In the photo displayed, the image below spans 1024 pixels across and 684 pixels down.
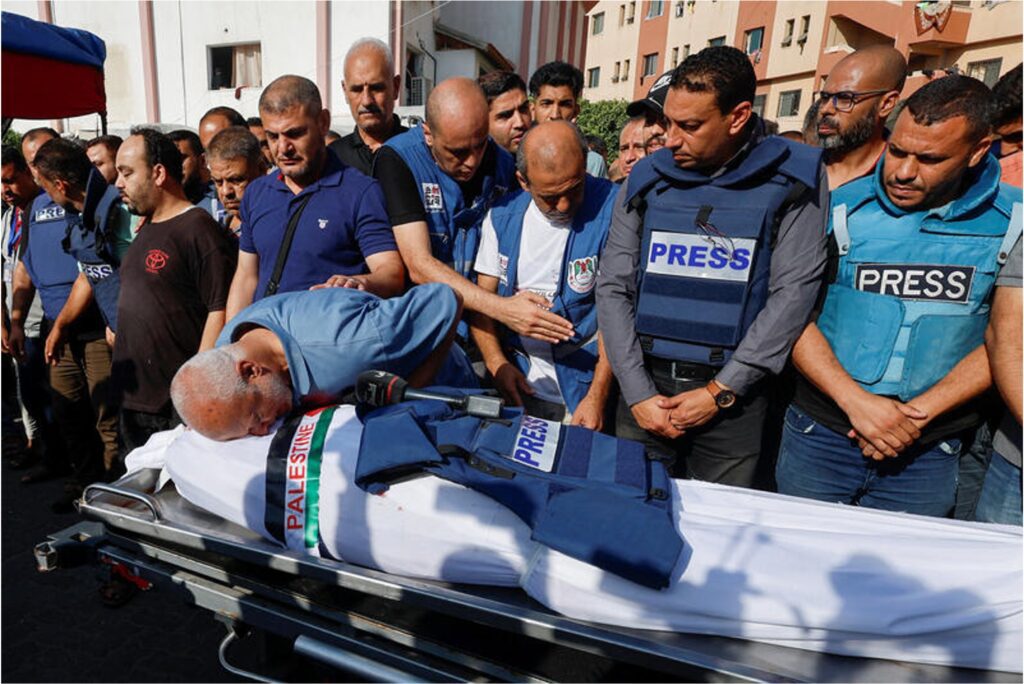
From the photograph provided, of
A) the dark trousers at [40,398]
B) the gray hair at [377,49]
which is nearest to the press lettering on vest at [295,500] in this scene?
the gray hair at [377,49]

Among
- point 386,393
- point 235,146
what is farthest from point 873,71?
point 235,146

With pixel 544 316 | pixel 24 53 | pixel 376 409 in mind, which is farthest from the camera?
pixel 24 53

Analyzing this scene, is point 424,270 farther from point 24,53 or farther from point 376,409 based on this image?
point 24,53

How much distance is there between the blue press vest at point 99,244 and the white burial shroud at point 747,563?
1908mm

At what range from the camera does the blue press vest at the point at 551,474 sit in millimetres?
1543

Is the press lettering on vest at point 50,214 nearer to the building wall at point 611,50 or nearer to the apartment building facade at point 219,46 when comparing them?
the apartment building facade at point 219,46

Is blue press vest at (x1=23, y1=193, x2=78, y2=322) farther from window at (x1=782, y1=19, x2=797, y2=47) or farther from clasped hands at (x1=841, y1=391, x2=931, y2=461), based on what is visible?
window at (x1=782, y1=19, x2=797, y2=47)

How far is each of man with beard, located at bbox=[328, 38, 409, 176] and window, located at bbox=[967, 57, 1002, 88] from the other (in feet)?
68.7

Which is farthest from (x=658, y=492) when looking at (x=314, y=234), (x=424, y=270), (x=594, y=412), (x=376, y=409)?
(x=314, y=234)

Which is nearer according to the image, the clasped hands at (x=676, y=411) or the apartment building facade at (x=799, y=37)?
the clasped hands at (x=676, y=411)

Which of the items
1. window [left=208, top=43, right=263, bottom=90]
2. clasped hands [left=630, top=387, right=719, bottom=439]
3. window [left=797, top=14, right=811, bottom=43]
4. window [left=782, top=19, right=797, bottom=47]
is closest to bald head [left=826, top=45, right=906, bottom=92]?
clasped hands [left=630, top=387, right=719, bottom=439]

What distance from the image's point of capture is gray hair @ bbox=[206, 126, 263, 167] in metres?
3.28

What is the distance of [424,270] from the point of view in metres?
2.68

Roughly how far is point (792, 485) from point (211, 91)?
19.5 m
